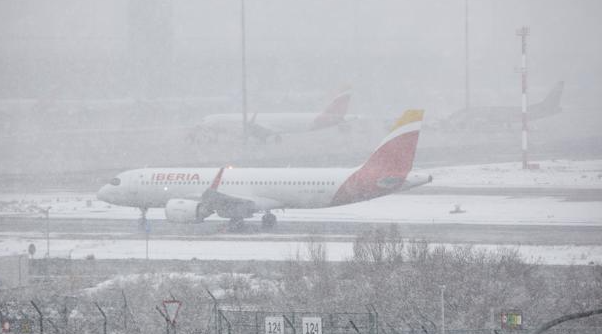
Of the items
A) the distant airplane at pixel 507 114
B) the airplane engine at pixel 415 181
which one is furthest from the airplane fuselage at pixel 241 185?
the distant airplane at pixel 507 114

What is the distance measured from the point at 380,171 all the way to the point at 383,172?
0.55 ft

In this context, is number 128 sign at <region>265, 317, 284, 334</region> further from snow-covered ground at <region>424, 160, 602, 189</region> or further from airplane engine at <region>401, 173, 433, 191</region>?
snow-covered ground at <region>424, 160, 602, 189</region>

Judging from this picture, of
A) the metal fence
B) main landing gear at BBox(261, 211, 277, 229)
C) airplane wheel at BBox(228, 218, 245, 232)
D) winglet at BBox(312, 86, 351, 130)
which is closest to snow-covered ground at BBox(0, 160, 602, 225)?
main landing gear at BBox(261, 211, 277, 229)

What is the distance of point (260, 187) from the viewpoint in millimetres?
49906

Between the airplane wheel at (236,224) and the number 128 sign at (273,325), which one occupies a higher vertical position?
the airplane wheel at (236,224)

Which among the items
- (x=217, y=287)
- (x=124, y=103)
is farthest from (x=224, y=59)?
(x=217, y=287)

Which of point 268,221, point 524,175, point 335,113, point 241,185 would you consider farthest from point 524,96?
point 335,113

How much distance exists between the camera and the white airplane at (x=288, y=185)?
48000 millimetres

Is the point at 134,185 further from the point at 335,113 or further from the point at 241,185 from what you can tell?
the point at 335,113

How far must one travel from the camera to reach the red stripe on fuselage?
157ft

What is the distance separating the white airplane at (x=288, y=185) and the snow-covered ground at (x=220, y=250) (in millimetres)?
3757

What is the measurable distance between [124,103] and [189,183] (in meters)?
105

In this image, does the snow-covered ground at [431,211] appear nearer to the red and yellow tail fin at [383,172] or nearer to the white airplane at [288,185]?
the red and yellow tail fin at [383,172]

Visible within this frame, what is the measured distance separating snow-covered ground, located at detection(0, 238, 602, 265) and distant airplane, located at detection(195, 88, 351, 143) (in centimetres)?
6211
